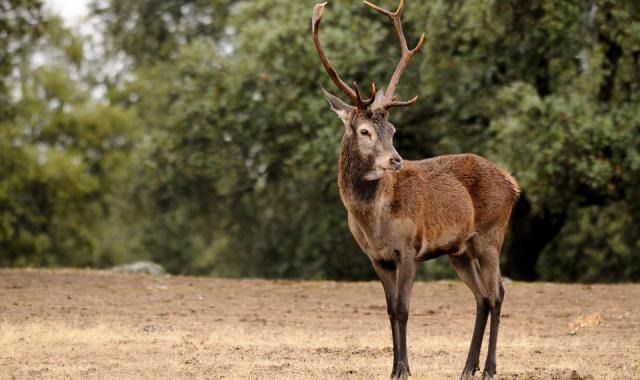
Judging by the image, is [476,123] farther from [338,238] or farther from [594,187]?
[338,238]

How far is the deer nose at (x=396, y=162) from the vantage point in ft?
30.4

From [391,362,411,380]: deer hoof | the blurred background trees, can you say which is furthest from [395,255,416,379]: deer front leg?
the blurred background trees

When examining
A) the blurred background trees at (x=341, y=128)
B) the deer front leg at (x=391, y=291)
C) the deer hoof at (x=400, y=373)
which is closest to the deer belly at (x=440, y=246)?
the deer front leg at (x=391, y=291)

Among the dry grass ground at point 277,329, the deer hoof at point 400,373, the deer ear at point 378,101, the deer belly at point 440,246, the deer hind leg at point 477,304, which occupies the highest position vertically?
the deer ear at point 378,101

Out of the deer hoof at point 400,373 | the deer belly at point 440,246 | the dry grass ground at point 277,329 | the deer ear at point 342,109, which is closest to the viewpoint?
the deer hoof at point 400,373

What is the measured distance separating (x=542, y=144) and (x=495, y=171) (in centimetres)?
831

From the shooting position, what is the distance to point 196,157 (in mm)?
22359

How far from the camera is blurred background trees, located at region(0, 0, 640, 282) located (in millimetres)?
18641

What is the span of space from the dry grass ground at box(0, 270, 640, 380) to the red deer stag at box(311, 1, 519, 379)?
0.71 metres

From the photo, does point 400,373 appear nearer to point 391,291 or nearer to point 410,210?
point 391,291

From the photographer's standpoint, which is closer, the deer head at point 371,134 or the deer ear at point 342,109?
the deer head at point 371,134

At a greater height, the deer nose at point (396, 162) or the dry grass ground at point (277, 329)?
the deer nose at point (396, 162)

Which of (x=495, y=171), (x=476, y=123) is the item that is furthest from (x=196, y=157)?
(x=495, y=171)

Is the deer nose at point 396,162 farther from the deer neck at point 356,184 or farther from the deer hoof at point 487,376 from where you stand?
the deer hoof at point 487,376
